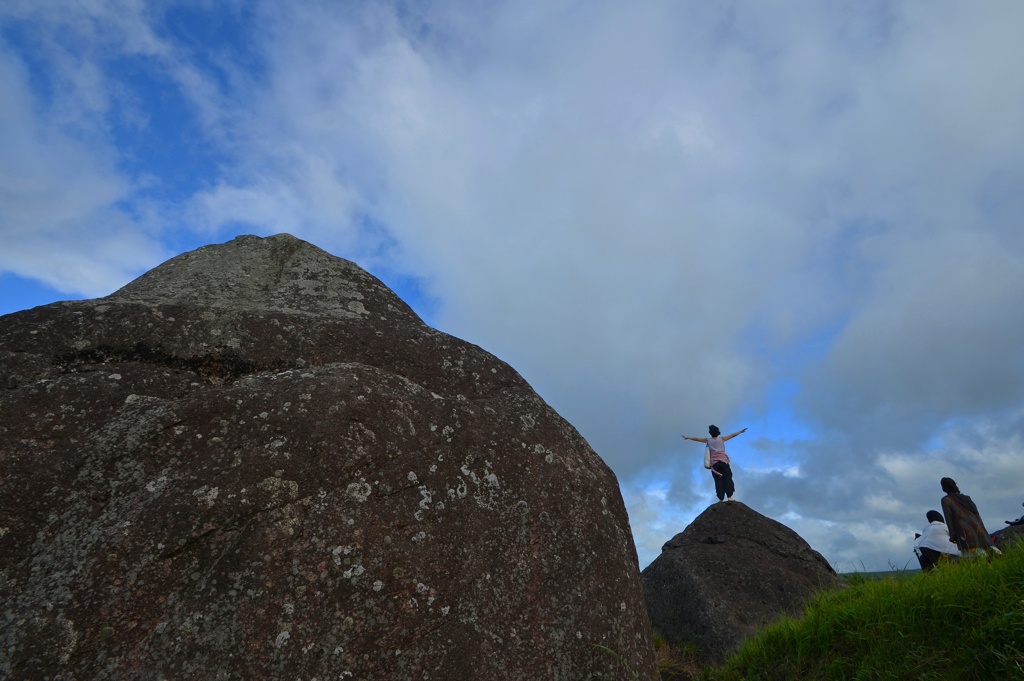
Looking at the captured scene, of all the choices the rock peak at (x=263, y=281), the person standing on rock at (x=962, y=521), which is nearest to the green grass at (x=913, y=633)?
the person standing on rock at (x=962, y=521)

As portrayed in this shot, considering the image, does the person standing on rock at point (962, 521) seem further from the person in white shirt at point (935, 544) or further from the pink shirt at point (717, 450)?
the pink shirt at point (717, 450)

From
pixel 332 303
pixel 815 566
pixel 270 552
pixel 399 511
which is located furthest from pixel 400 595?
pixel 815 566

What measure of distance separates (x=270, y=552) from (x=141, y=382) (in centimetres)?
208

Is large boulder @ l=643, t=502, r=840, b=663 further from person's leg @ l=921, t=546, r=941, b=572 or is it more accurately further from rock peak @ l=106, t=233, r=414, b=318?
rock peak @ l=106, t=233, r=414, b=318

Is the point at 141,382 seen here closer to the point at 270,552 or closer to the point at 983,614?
the point at 270,552

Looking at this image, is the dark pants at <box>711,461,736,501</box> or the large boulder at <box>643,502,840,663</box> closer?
the large boulder at <box>643,502,840,663</box>

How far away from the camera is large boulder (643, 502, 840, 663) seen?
13.4 m

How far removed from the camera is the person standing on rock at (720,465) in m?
17.4

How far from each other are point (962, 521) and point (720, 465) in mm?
5749

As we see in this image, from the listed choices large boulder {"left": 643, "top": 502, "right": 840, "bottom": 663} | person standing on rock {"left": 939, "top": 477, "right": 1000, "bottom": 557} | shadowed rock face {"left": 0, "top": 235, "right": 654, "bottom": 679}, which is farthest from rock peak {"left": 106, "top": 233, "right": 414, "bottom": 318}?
person standing on rock {"left": 939, "top": 477, "right": 1000, "bottom": 557}

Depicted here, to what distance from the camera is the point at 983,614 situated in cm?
659

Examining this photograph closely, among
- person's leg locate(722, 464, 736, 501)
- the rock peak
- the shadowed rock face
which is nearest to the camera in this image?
the shadowed rock face

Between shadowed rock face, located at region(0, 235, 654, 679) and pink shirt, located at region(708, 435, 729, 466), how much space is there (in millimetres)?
11848

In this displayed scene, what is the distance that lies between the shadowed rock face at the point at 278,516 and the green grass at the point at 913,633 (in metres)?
2.78
